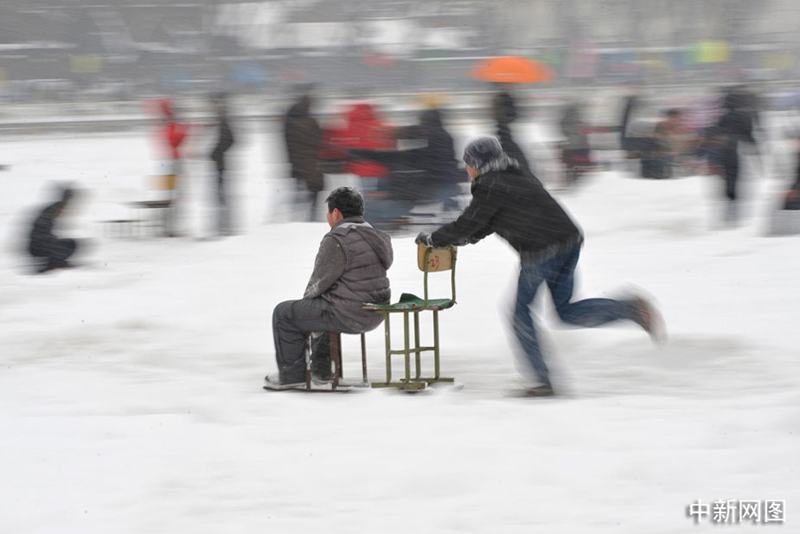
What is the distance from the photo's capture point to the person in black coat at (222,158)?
12.4m

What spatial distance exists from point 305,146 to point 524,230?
716 cm

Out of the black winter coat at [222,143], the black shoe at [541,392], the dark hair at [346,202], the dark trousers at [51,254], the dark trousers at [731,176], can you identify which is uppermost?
the black winter coat at [222,143]

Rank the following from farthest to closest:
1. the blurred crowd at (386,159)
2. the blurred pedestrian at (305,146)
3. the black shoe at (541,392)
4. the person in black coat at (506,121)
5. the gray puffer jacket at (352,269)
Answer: the blurred pedestrian at (305,146)
the blurred crowd at (386,159)
the person in black coat at (506,121)
the gray puffer jacket at (352,269)
the black shoe at (541,392)

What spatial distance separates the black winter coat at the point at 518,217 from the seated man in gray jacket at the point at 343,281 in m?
0.49

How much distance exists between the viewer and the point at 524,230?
578 cm

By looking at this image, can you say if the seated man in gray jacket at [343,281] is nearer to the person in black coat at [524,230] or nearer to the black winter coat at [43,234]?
the person in black coat at [524,230]

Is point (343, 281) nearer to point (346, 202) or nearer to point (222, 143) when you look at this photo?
point (346, 202)

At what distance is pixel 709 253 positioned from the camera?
1052 cm

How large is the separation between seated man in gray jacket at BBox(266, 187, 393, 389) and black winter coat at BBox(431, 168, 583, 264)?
49cm

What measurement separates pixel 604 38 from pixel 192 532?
50.6m

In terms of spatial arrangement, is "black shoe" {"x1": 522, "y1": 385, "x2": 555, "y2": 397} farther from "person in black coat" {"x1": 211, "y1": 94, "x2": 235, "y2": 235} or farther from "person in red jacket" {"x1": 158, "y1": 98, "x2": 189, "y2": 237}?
"person in red jacket" {"x1": 158, "y1": 98, "x2": 189, "y2": 237}

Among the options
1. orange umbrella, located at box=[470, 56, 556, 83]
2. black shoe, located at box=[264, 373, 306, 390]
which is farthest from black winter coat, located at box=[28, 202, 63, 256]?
orange umbrella, located at box=[470, 56, 556, 83]

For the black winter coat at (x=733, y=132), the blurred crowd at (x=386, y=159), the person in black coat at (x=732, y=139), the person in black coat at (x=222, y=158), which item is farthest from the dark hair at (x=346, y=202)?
the black winter coat at (x=733, y=132)

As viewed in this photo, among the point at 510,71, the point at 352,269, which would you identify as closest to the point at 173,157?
the point at 510,71
